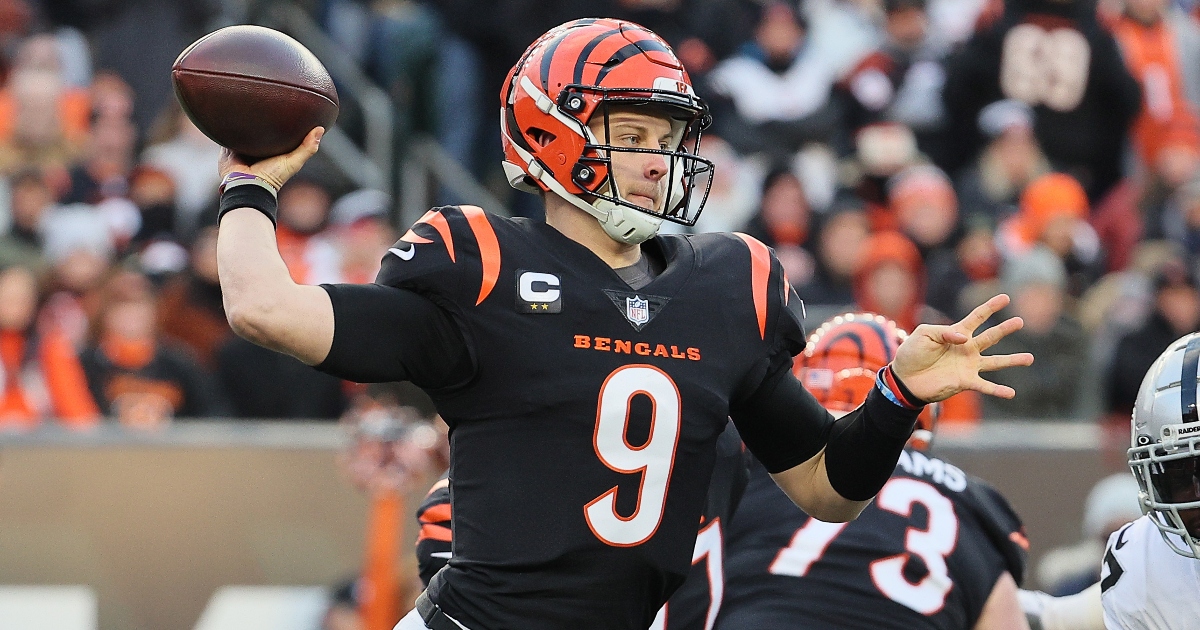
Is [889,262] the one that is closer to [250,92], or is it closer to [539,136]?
[539,136]

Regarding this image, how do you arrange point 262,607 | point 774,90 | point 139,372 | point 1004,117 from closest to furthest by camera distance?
point 262,607, point 139,372, point 1004,117, point 774,90

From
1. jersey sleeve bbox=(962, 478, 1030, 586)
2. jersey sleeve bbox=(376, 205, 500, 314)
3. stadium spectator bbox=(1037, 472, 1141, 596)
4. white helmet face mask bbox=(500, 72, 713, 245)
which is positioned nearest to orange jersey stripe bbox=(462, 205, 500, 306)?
jersey sleeve bbox=(376, 205, 500, 314)

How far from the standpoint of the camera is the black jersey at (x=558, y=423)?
304cm

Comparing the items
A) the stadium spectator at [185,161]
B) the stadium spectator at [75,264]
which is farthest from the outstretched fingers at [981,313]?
the stadium spectator at [185,161]

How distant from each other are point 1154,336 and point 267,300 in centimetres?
631

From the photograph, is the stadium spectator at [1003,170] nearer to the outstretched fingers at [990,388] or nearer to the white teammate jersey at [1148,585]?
the white teammate jersey at [1148,585]

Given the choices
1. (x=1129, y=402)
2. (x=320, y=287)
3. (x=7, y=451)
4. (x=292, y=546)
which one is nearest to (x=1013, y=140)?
(x=1129, y=402)

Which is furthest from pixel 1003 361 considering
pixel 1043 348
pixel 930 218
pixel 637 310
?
pixel 930 218

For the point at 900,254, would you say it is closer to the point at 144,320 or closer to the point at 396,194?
the point at 396,194

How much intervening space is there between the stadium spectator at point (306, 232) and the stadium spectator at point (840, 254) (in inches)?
103

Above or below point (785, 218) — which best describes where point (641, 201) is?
above

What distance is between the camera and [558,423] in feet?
9.98

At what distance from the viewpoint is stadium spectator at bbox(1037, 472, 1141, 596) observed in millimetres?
6541

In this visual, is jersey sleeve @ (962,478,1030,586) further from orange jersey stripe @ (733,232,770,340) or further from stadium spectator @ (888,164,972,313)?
stadium spectator @ (888,164,972,313)
